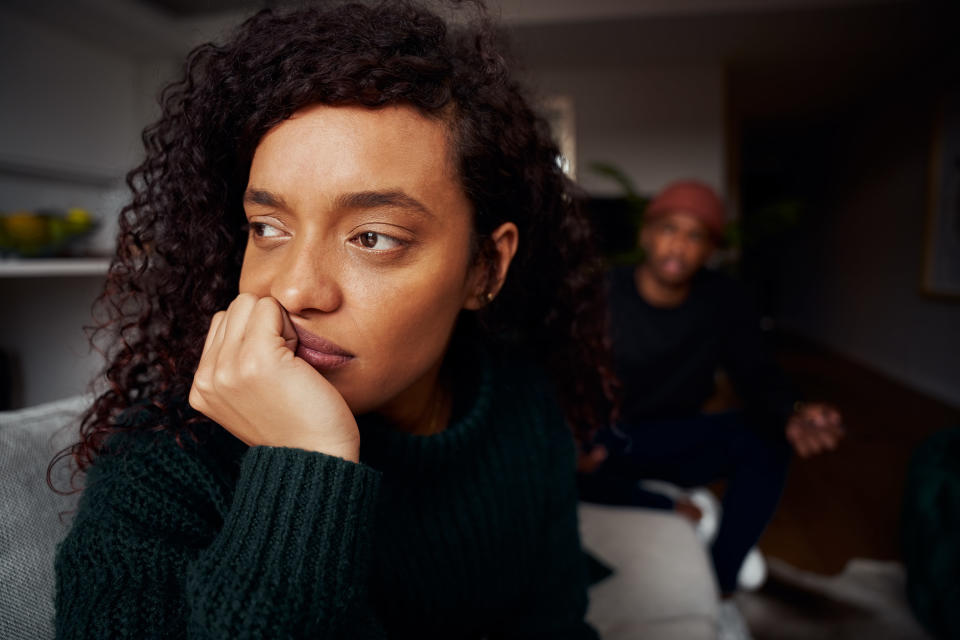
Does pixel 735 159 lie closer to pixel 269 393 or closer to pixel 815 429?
pixel 815 429

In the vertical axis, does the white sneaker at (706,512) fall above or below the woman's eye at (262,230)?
below

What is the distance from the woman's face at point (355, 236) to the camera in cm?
66

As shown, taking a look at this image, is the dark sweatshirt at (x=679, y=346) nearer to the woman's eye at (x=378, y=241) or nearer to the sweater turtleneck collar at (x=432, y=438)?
the sweater turtleneck collar at (x=432, y=438)

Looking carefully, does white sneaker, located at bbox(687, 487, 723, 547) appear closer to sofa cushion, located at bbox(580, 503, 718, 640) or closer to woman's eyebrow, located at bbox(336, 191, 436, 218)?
sofa cushion, located at bbox(580, 503, 718, 640)

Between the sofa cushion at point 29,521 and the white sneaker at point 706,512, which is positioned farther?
the white sneaker at point 706,512

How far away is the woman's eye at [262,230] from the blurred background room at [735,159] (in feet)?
1.61

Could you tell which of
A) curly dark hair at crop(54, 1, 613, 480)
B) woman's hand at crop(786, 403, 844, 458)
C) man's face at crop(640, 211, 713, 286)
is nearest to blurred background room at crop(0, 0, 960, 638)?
curly dark hair at crop(54, 1, 613, 480)

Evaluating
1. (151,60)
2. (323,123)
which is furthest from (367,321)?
(151,60)

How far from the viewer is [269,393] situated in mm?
609

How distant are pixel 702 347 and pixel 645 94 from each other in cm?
322

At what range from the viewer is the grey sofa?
0.62 metres

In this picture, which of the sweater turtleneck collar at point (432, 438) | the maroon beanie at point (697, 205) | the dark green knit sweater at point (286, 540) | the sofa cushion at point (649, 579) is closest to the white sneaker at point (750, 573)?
the sofa cushion at point (649, 579)

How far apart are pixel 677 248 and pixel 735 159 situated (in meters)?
4.53

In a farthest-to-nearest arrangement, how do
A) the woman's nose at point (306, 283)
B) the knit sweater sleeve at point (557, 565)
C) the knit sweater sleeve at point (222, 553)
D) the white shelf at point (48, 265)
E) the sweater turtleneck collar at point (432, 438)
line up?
the white shelf at point (48, 265) < the knit sweater sleeve at point (557, 565) < the sweater turtleneck collar at point (432, 438) < the woman's nose at point (306, 283) < the knit sweater sleeve at point (222, 553)
